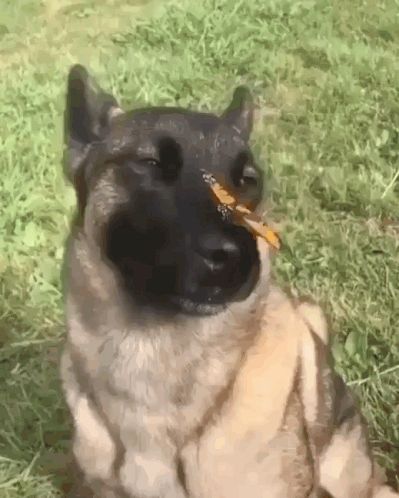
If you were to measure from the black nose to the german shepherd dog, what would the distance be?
5 centimetres

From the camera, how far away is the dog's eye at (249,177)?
4.19 ft

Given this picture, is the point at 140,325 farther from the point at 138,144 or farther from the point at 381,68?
the point at 381,68

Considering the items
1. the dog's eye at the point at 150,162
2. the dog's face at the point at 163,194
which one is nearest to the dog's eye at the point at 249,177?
the dog's face at the point at 163,194

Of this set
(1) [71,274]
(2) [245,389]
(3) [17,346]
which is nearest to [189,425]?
(2) [245,389]

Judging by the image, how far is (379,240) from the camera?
2.45 metres

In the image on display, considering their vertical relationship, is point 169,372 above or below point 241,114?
below

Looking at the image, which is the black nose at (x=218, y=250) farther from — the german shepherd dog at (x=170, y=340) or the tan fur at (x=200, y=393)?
the tan fur at (x=200, y=393)

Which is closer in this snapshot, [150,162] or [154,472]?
[150,162]

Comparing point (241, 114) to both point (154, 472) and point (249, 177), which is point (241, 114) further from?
point (154, 472)

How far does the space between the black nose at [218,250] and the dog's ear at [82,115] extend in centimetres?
27

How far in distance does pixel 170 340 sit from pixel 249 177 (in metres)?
0.27

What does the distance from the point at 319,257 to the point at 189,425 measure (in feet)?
3.73

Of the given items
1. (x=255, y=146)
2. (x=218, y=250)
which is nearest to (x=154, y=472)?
(x=218, y=250)

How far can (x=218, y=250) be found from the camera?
1.16 m
